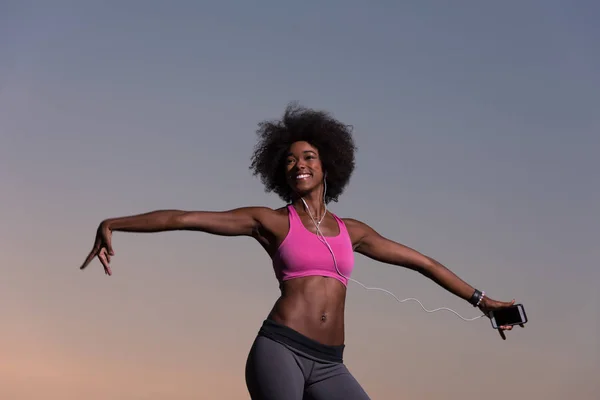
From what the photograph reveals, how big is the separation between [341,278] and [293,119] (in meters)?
1.57

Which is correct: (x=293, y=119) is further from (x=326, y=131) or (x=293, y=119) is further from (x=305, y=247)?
(x=305, y=247)

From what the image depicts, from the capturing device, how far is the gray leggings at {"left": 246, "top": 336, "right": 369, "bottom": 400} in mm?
5812

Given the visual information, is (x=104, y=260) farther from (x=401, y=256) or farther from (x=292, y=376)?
(x=401, y=256)

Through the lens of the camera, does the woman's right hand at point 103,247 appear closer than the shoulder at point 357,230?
Yes

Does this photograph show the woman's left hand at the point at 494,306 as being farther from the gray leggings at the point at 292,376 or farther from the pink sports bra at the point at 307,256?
the gray leggings at the point at 292,376

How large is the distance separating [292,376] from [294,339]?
24 centimetres

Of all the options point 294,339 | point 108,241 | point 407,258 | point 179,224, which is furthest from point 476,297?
point 108,241

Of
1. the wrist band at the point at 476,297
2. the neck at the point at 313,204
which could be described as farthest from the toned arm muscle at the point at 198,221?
the wrist band at the point at 476,297

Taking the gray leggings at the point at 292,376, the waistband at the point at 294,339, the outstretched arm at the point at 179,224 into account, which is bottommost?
the gray leggings at the point at 292,376

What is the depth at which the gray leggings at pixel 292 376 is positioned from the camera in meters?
5.81

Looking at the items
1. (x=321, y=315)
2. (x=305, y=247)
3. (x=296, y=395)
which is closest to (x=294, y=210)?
(x=305, y=247)

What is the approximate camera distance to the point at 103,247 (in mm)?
5871

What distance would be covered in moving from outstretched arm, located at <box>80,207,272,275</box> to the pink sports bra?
25 centimetres

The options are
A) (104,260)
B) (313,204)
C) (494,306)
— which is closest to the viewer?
(104,260)
